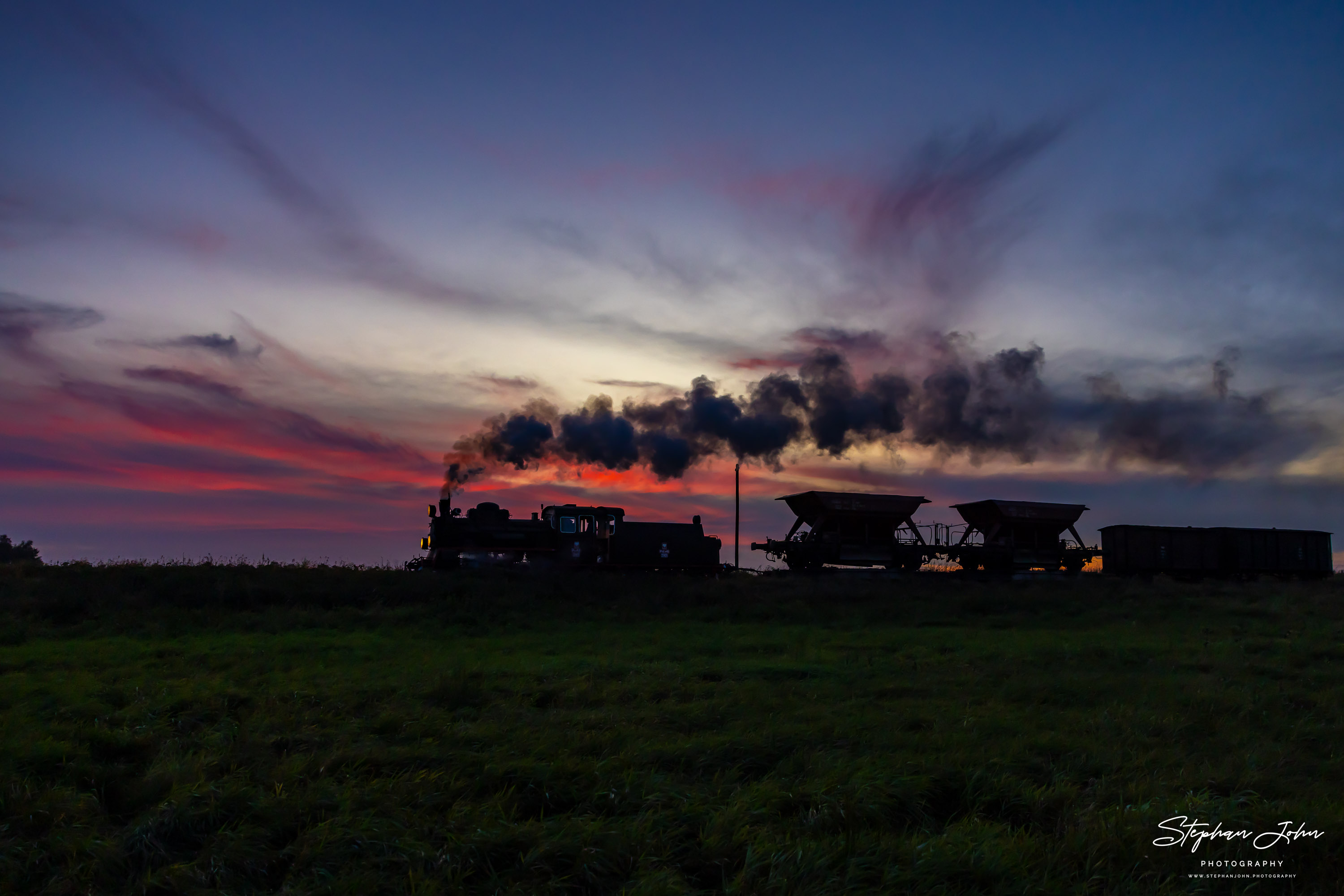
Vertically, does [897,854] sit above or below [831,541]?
below

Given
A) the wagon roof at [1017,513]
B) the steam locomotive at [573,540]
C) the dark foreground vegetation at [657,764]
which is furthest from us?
the wagon roof at [1017,513]

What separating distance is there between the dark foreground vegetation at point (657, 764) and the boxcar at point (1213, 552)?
80.0 feet

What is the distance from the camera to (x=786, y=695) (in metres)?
11.2

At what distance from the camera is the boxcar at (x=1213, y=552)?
40.2m

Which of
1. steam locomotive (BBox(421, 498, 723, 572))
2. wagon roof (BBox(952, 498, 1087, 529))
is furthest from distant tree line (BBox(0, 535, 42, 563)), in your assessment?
wagon roof (BBox(952, 498, 1087, 529))

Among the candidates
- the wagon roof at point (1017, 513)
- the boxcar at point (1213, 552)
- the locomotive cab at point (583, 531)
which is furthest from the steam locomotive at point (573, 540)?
the boxcar at point (1213, 552)

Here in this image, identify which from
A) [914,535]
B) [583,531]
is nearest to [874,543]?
[914,535]

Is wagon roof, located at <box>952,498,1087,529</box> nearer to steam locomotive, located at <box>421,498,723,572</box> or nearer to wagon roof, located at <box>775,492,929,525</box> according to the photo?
wagon roof, located at <box>775,492,929,525</box>

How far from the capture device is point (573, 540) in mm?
34344

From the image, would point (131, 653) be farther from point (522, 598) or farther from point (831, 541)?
point (831, 541)

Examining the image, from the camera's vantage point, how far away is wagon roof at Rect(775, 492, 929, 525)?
35594 millimetres

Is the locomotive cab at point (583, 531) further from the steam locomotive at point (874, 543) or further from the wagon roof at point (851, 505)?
the wagon roof at point (851, 505)

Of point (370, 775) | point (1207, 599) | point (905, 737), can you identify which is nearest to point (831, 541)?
point (1207, 599)

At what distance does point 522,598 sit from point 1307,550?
149 feet
